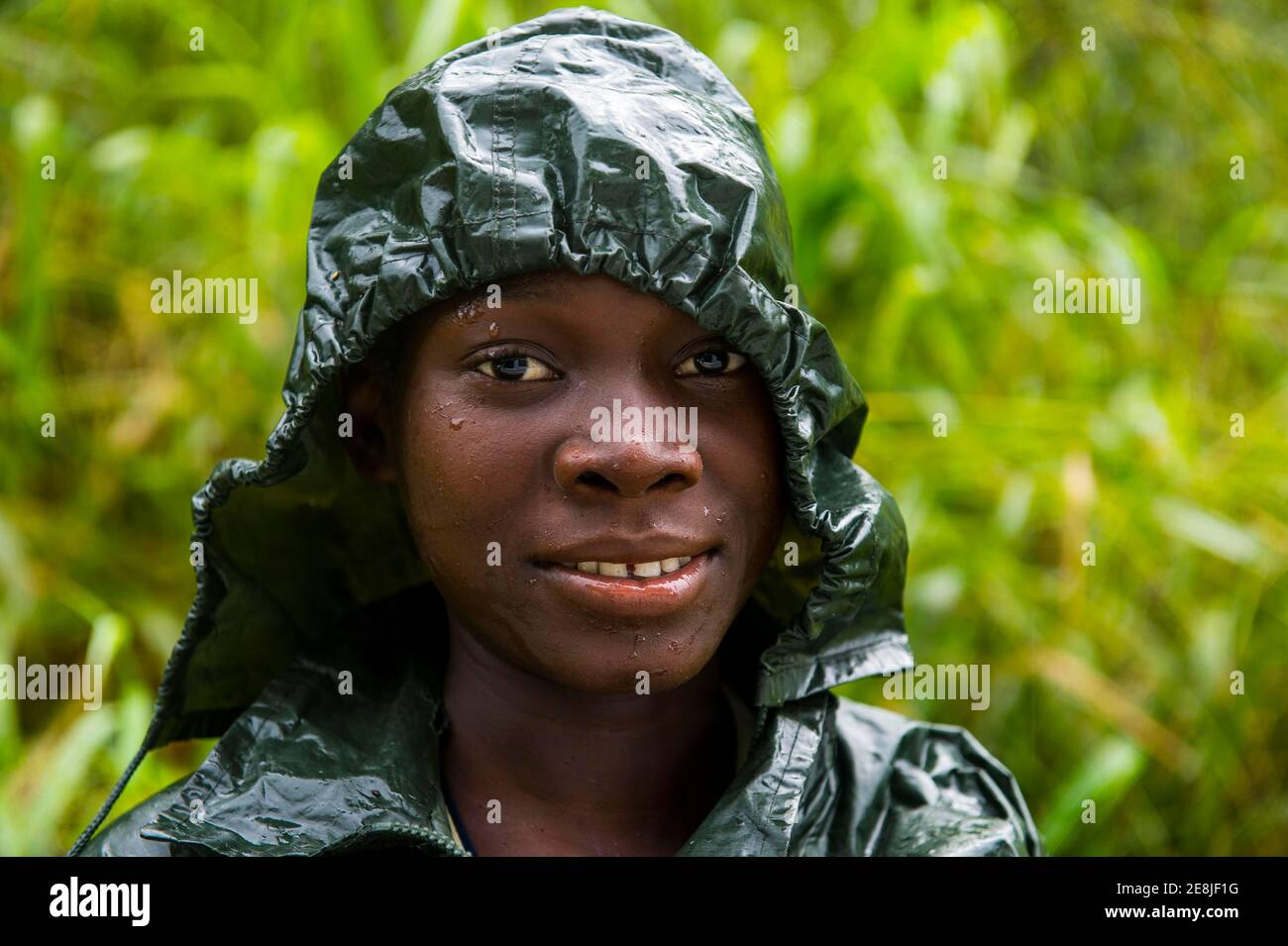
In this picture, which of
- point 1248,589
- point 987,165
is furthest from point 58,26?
point 1248,589

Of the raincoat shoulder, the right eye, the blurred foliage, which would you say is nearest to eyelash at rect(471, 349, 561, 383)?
the right eye

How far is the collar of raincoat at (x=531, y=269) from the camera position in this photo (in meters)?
1.38

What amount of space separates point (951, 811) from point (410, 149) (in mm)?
923

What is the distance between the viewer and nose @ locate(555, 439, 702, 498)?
1.36 metres

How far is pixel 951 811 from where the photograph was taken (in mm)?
1646

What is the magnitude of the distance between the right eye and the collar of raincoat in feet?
0.25

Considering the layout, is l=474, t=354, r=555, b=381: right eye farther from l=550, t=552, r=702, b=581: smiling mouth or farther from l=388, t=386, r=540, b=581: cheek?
l=550, t=552, r=702, b=581: smiling mouth

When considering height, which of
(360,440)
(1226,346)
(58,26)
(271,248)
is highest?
(58,26)

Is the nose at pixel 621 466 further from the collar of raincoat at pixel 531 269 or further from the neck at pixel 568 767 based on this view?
the neck at pixel 568 767

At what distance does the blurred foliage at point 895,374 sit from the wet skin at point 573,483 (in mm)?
1409

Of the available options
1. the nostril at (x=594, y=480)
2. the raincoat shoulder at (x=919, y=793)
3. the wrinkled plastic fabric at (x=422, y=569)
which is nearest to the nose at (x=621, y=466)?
the nostril at (x=594, y=480)

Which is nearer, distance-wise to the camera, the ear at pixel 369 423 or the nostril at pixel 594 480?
the nostril at pixel 594 480
